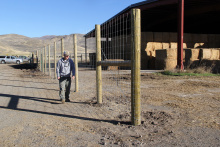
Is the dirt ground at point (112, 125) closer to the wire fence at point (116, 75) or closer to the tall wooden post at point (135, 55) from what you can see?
the tall wooden post at point (135, 55)

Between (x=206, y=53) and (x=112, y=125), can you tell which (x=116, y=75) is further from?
(x=112, y=125)

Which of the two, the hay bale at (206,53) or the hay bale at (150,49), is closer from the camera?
the hay bale at (206,53)

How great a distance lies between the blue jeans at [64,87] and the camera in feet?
21.1

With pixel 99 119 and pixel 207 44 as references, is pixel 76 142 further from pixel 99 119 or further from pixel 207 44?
pixel 207 44

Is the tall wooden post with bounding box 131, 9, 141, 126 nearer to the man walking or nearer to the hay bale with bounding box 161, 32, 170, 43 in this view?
the man walking

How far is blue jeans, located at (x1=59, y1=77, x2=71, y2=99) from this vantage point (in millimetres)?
6426

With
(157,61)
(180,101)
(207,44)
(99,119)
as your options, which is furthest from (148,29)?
(99,119)

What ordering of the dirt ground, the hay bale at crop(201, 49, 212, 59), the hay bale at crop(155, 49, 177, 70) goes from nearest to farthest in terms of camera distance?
the dirt ground < the hay bale at crop(201, 49, 212, 59) < the hay bale at crop(155, 49, 177, 70)

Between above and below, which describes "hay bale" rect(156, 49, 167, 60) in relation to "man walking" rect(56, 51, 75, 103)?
above

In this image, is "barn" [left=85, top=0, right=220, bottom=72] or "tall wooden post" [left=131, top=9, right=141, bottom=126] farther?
"barn" [left=85, top=0, right=220, bottom=72]

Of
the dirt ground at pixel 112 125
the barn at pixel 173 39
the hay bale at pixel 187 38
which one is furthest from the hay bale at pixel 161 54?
the dirt ground at pixel 112 125

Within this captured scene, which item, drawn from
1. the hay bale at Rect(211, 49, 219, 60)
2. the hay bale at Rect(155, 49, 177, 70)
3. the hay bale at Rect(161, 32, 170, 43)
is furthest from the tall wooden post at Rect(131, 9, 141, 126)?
the hay bale at Rect(161, 32, 170, 43)

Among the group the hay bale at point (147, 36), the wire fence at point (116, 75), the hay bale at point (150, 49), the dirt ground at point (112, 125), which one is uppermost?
the hay bale at point (147, 36)

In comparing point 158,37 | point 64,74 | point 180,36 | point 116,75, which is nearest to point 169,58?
point 180,36
